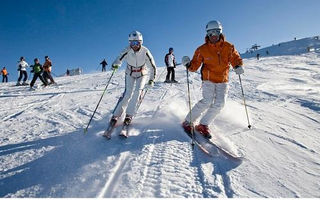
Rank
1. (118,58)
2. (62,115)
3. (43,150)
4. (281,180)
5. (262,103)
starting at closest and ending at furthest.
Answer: (281,180) → (43,150) → (118,58) → (62,115) → (262,103)

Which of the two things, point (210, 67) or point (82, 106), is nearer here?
point (210, 67)

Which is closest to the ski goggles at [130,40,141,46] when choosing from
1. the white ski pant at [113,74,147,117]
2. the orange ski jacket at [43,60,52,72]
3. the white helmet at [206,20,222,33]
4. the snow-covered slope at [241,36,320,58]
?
the white ski pant at [113,74,147,117]

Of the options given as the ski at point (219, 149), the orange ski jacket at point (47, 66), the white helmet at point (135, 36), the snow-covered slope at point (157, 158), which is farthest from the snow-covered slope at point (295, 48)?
the ski at point (219, 149)

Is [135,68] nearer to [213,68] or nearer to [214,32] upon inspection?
[213,68]

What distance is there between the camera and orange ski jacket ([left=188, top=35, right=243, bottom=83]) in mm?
4566

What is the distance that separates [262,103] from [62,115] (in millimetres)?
5820

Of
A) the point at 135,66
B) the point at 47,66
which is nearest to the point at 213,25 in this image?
the point at 135,66

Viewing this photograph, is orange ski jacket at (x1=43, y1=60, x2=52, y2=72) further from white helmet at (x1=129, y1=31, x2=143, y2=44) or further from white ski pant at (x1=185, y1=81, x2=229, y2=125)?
white ski pant at (x1=185, y1=81, x2=229, y2=125)

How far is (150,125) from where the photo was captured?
5199mm

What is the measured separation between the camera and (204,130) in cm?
456

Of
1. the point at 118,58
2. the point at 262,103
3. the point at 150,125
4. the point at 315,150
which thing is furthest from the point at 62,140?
the point at 262,103

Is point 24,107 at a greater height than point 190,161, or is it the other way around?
point 24,107

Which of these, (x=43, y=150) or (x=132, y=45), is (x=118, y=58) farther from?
(x=43, y=150)

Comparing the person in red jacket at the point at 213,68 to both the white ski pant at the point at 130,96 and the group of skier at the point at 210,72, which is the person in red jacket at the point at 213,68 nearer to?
the group of skier at the point at 210,72
